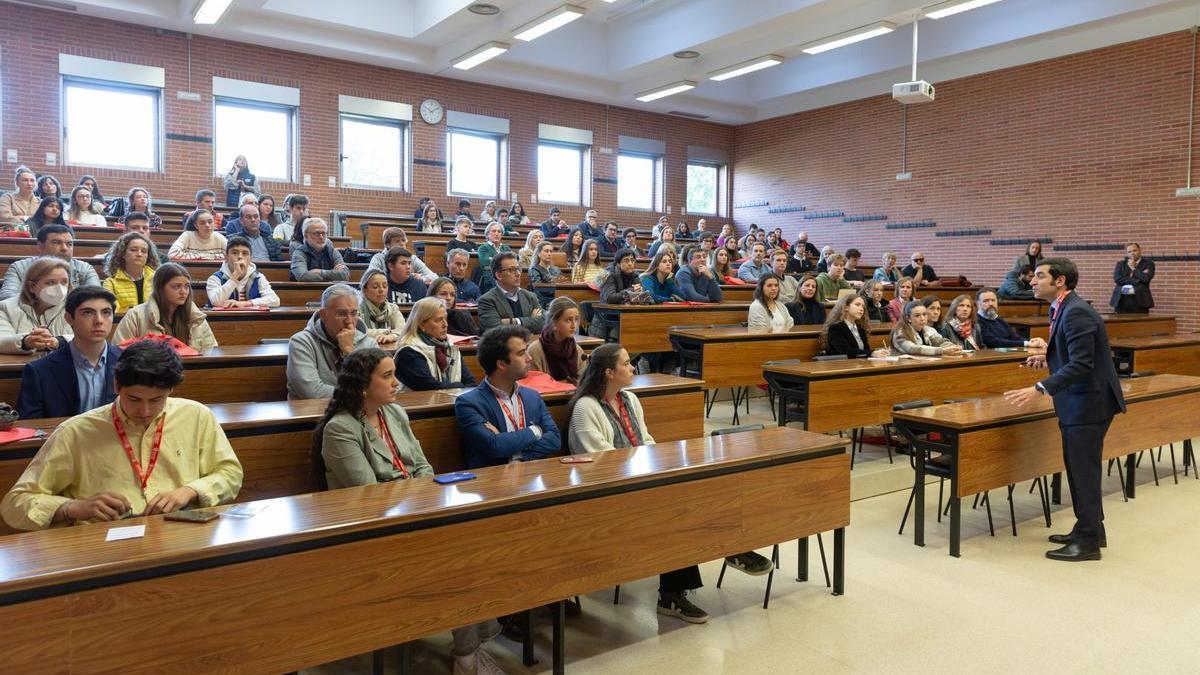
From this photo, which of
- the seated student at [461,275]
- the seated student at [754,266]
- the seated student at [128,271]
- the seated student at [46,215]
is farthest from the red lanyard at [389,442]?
the seated student at [754,266]

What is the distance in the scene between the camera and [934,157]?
1305 cm

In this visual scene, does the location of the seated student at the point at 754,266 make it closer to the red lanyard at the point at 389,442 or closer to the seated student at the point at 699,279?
the seated student at the point at 699,279

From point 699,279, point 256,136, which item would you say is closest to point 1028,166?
point 699,279

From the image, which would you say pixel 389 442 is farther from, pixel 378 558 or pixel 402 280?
pixel 402 280

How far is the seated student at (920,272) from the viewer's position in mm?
11453

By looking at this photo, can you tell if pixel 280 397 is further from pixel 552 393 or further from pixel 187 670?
pixel 187 670

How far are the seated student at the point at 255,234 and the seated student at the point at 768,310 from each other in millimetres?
4446

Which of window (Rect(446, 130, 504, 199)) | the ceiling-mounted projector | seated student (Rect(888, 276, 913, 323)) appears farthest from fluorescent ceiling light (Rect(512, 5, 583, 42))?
seated student (Rect(888, 276, 913, 323))

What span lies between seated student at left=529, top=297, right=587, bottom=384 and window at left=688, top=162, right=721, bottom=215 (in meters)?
12.6

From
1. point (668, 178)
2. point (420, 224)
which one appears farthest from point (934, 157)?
point (420, 224)

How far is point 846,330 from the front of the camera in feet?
A: 19.9

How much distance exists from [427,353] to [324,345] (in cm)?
49

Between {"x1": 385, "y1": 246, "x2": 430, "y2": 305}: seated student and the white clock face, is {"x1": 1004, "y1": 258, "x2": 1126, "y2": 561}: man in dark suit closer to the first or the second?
{"x1": 385, "y1": 246, "x2": 430, "y2": 305}: seated student

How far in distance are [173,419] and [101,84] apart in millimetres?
10495
